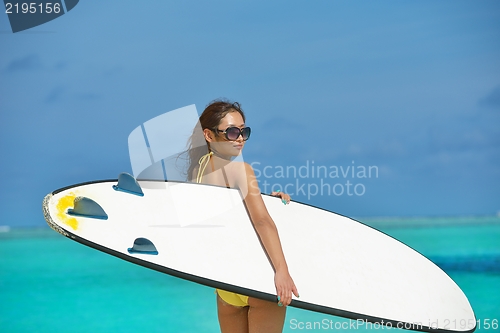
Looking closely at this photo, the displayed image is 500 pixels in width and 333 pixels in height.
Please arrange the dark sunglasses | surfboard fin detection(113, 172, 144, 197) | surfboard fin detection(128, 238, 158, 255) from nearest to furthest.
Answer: surfboard fin detection(128, 238, 158, 255) < the dark sunglasses < surfboard fin detection(113, 172, 144, 197)

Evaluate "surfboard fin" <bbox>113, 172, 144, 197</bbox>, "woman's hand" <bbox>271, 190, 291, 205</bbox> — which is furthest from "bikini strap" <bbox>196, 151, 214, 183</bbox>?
"woman's hand" <bbox>271, 190, 291, 205</bbox>

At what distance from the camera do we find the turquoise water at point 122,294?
31.2 feet

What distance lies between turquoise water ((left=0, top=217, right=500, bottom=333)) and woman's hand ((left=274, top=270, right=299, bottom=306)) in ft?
20.5

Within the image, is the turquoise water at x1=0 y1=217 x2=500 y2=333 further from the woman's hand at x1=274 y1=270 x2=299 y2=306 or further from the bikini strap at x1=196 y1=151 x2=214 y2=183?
the woman's hand at x1=274 y1=270 x2=299 y2=306

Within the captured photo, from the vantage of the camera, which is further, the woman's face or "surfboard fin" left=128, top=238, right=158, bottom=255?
the woman's face

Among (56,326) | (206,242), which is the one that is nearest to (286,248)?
(206,242)

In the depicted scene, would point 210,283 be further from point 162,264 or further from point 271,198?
point 271,198

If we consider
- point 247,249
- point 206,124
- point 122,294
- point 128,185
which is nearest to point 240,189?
point 247,249

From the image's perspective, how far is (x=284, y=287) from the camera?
86.9 inches

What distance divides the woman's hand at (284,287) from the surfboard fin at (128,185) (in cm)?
78

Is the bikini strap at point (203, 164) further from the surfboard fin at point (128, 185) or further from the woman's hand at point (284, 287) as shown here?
the woman's hand at point (284, 287)

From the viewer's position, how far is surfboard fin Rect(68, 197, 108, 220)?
231cm

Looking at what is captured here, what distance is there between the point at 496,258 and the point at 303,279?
14.9 m

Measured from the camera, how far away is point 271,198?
287 cm
